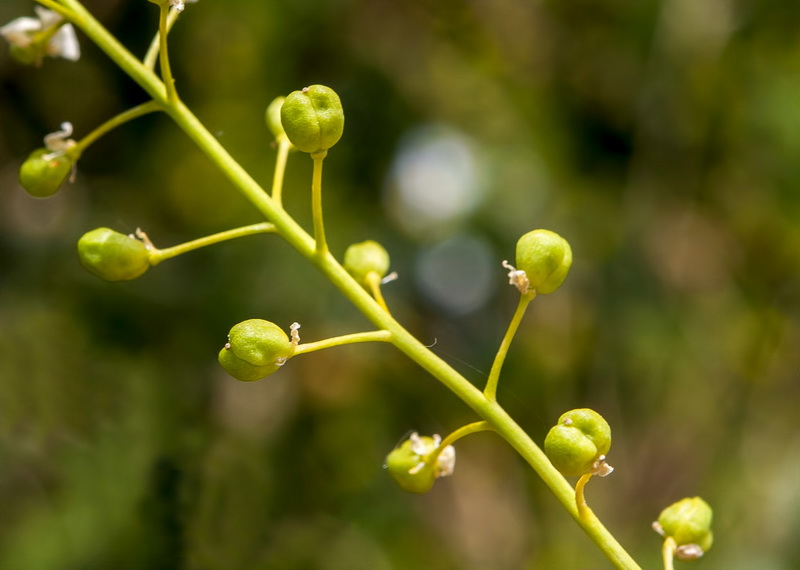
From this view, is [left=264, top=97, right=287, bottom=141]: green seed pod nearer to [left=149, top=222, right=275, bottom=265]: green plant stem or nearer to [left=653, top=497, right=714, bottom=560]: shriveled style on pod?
[left=149, top=222, right=275, bottom=265]: green plant stem

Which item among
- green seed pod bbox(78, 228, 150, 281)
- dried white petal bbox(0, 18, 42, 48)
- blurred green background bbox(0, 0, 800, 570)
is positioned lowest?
blurred green background bbox(0, 0, 800, 570)

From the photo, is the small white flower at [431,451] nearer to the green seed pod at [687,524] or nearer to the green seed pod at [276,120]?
the green seed pod at [687,524]

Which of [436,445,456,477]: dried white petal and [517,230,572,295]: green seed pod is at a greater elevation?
[517,230,572,295]: green seed pod

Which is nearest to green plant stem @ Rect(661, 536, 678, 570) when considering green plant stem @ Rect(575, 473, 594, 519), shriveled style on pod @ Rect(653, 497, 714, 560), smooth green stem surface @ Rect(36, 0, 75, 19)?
shriveled style on pod @ Rect(653, 497, 714, 560)

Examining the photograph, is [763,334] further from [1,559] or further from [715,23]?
[1,559]

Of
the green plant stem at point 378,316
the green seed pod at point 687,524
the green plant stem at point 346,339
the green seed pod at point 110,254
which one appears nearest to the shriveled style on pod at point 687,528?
the green seed pod at point 687,524

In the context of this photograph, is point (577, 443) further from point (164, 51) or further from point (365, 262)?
point (164, 51)
